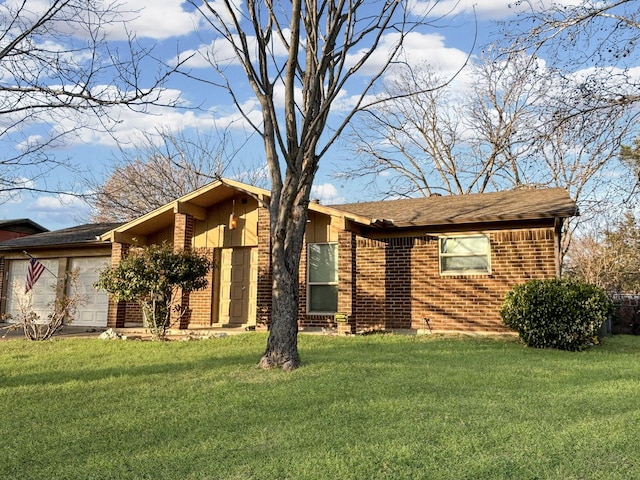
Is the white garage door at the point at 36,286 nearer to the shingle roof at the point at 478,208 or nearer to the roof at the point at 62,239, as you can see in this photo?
the roof at the point at 62,239

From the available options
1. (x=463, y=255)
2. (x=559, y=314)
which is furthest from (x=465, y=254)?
(x=559, y=314)

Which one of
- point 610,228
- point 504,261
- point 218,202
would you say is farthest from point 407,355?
point 610,228

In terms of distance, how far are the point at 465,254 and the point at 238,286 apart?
610cm

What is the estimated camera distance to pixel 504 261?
11625mm

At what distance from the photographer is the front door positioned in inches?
549

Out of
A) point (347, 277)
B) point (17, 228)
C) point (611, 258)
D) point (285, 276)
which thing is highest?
point (17, 228)

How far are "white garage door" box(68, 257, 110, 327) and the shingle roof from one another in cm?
826

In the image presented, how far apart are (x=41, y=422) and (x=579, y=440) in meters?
4.91

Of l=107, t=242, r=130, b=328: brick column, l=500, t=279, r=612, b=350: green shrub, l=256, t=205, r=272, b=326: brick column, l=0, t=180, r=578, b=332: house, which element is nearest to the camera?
l=500, t=279, r=612, b=350: green shrub

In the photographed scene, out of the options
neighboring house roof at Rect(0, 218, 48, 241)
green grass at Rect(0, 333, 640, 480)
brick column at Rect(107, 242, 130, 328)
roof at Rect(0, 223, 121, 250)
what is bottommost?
green grass at Rect(0, 333, 640, 480)

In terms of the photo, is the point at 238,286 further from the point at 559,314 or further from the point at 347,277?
the point at 559,314

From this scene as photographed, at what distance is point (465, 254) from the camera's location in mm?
12055

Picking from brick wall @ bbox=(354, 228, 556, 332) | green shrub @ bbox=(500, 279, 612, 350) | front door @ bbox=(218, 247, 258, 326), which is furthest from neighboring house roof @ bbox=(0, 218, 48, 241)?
green shrub @ bbox=(500, 279, 612, 350)

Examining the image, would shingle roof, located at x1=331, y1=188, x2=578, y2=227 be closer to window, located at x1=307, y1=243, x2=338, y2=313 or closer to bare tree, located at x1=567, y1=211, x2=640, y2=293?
window, located at x1=307, y1=243, x2=338, y2=313
